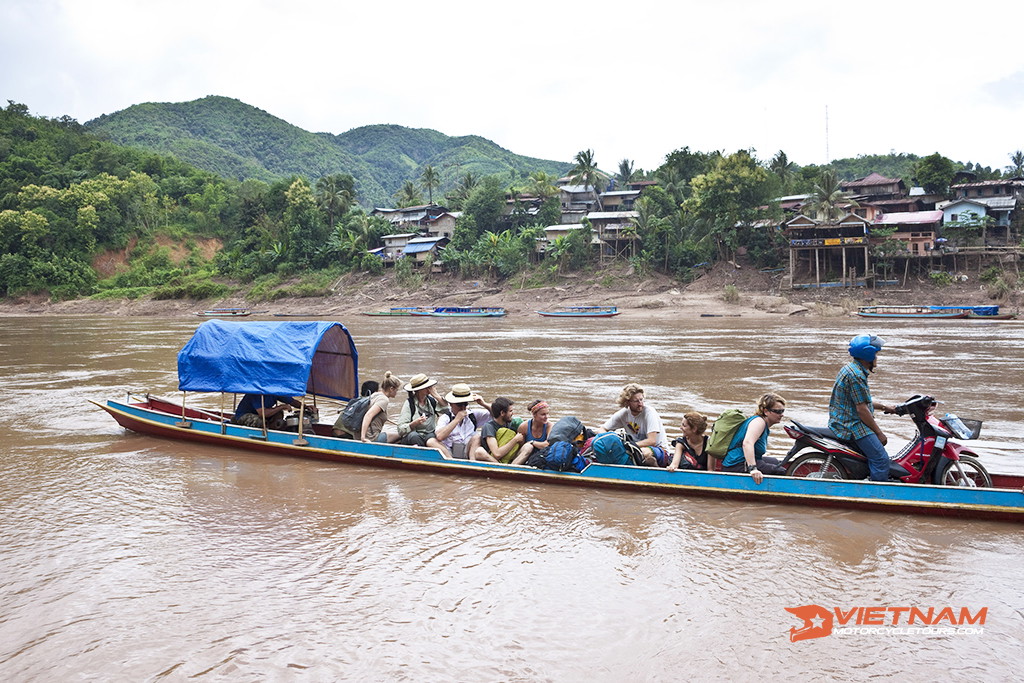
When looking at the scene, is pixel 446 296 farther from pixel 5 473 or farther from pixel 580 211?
pixel 5 473

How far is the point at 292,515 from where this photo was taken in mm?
7621

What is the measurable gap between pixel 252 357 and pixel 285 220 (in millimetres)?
60512

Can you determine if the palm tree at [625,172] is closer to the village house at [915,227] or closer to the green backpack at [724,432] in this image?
the village house at [915,227]

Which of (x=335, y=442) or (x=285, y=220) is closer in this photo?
(x=335, y=442)

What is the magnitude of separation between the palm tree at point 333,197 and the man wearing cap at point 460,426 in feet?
196

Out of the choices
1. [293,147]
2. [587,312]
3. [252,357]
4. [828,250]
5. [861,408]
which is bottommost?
Answer: [587,312]

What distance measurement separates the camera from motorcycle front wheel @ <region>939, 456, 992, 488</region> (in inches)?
266

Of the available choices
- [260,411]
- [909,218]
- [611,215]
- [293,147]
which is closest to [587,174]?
[611,215]

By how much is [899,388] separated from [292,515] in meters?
13.4

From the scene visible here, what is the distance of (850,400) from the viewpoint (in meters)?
6.58

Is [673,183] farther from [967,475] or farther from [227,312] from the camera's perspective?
[967,475]

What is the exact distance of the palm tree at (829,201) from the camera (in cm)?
4669

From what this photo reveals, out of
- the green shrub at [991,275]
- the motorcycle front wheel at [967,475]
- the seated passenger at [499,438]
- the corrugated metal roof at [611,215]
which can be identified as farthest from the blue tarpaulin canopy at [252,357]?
the corrugated metal roof at [611,215]

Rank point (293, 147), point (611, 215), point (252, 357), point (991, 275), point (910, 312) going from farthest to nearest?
1. point (293, 147)
2. point (611, 215)
3. point (991, 275)
4. point (910, 312)
5. point (252, 357)
